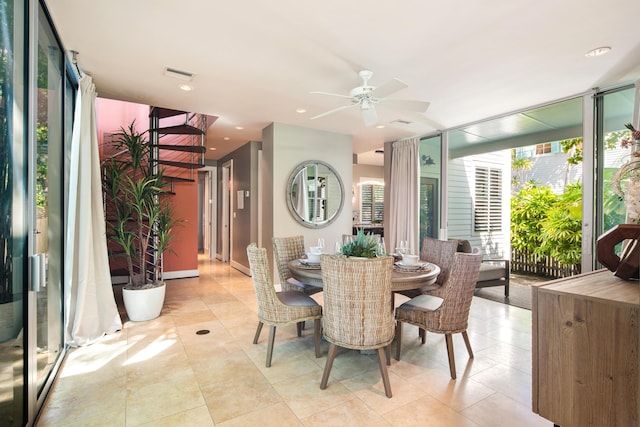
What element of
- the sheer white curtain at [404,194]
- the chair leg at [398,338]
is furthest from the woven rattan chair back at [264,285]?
the sheer white curtain at [404,194]

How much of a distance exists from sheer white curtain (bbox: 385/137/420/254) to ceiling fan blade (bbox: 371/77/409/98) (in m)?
3.03

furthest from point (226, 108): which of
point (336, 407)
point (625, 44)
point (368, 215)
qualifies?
point (368, 215)

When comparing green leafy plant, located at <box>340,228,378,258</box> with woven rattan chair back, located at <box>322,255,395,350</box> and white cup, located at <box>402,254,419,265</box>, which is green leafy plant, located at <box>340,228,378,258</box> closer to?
white cup, located at <box>402,254,419,265</box>

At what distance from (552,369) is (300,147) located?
4.25 meters

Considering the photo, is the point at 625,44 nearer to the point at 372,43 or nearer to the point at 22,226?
the point at 372,43

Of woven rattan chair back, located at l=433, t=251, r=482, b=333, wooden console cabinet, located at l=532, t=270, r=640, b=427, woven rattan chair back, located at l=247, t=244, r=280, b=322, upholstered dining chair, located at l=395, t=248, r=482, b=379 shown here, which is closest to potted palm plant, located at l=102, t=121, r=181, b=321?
woven rattan chair back, located at l=247, t=244, r=280, b=322

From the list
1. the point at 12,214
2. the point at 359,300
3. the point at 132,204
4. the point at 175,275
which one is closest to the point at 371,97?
the point at 359,300

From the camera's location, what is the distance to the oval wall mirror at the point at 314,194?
500 cm

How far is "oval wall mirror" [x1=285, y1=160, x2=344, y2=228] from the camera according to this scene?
5.00m

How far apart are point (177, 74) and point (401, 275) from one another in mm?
2843

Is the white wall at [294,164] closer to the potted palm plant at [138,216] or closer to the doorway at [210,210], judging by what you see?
the potted palm plant at [138,216]

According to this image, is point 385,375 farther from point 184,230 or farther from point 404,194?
point 184,230

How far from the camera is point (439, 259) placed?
11.3ft

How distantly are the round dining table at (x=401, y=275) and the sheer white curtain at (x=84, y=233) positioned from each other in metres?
1.88
